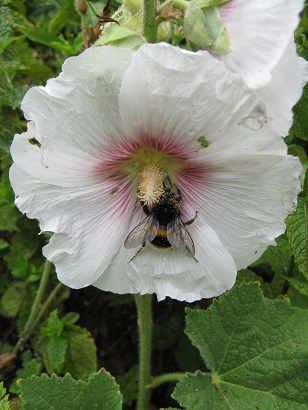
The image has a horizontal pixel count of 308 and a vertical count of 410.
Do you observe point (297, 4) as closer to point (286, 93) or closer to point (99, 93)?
point (286, 93)

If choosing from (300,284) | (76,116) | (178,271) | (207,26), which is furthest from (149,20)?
(300,284)

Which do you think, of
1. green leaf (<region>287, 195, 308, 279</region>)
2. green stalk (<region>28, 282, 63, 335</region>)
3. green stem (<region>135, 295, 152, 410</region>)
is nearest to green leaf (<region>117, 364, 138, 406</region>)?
green stem (<region>135, 295, 152, 410</region>)

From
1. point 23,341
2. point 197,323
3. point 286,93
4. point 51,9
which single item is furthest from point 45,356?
point 51,9

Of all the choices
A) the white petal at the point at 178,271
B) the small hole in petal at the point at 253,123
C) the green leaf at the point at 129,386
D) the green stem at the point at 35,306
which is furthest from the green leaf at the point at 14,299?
the small hole in petal at the point at 253,123

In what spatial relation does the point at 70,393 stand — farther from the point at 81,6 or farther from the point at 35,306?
the point at 81,6

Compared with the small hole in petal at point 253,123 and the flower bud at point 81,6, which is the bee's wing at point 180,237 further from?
the flower bud at point 81,6
